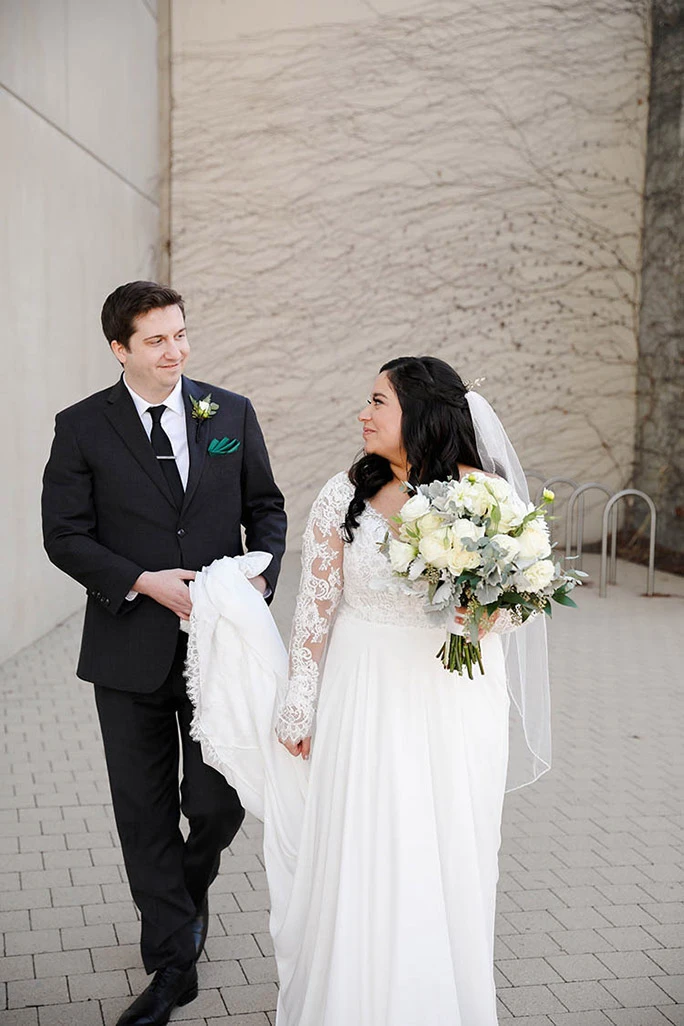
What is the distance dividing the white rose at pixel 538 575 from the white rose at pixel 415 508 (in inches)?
9.9

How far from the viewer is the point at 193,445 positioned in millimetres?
3262

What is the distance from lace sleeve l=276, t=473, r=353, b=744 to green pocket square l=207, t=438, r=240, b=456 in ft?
1.60

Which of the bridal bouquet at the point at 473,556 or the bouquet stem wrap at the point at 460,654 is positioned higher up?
the bridal bouquet at the point at 473,556

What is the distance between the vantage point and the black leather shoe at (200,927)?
130 inches

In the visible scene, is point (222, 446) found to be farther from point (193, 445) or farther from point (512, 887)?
point (512, 887)

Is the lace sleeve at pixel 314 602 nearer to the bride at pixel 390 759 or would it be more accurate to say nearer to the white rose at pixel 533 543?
the bride at pixel 390 759

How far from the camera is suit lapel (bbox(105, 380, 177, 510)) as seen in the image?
10.5 ft

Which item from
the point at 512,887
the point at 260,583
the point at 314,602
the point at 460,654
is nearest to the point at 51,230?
the point at 260,583

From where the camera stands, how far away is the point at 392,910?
269 centimetres

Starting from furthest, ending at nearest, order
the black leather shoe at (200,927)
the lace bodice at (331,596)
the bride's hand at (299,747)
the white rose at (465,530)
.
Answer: the black leather shoe at (200,927), the bride's hand at (299,747), the lace bodice at (331,596), the white rose at (465,530)

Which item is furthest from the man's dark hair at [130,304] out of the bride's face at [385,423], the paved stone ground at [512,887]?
the paved stone ground at [512,887]

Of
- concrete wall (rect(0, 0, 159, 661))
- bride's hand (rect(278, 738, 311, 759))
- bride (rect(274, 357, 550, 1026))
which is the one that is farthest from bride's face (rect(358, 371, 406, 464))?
concrete wall (rect(0, 0, 159, 661))

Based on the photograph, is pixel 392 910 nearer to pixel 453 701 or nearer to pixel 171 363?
pixel 453 701

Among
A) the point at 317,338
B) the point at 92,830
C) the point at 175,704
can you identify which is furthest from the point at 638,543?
the point at 175,704
